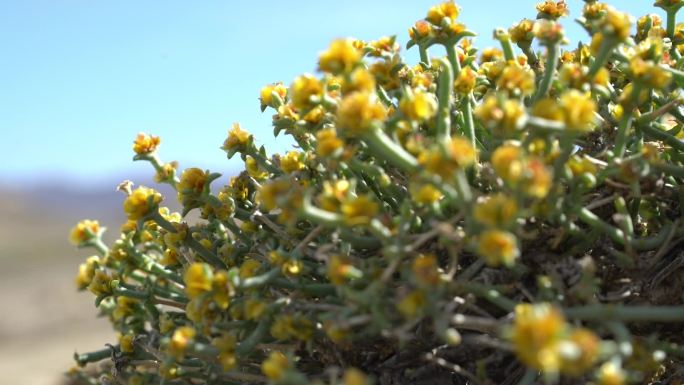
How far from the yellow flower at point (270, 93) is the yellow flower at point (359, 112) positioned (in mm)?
729

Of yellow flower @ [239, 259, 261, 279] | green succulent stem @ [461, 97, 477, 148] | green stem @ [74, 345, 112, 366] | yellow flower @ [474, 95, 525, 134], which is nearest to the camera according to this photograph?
yellow flower @ [474, 95, 525, 134]

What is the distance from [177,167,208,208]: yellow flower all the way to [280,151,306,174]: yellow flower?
0.18 metres

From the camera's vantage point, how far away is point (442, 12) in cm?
167

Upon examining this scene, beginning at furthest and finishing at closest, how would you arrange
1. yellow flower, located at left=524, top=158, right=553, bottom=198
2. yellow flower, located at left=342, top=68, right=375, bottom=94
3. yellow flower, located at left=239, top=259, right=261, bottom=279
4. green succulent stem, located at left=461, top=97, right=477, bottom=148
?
green succulent stem, located at left=461, top=97, right=477, bottom=148 < yellow flower, located at left=239, top=259, right=261, bottom=279 < yellow flower, located at left=342, top=68, right=375, bottom=94 < yellow flower, located at left=524, top=158, right=553, bottom=198

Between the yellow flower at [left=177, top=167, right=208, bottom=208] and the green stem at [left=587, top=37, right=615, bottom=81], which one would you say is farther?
the yellow flower at [left=177, top=167, right=208, bottom=208]

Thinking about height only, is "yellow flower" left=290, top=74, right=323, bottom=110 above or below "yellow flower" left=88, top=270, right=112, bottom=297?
above

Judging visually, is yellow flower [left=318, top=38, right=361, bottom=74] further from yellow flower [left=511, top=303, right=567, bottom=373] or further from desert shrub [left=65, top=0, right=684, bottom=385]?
yellow flower [left=511, top=303, right=567, bottom=373]

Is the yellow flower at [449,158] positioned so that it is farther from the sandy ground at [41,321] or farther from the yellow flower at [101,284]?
the sandy ground at [41,321]

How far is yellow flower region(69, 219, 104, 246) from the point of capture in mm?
1674

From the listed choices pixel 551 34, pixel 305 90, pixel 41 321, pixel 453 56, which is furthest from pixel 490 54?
pixel 41 321

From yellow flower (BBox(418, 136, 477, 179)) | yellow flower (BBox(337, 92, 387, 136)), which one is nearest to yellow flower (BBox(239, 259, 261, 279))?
yellow flower (BBox(337, 92, 387, 136))

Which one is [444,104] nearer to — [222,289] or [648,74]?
[648,74]

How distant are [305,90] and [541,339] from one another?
68cm

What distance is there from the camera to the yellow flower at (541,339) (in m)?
0.93
